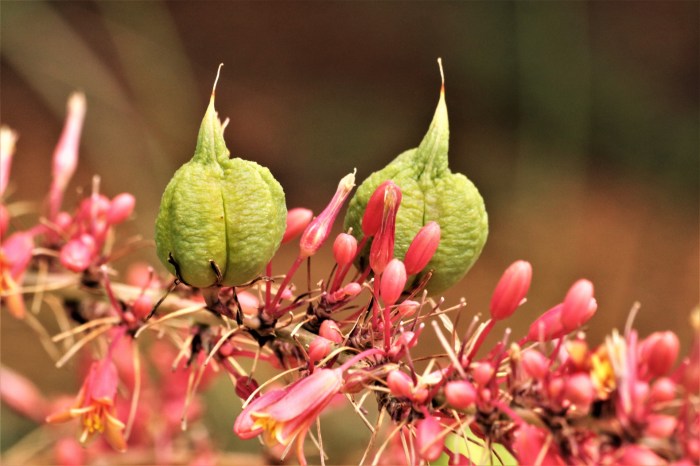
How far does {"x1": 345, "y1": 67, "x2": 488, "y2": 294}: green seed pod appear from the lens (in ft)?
1.86

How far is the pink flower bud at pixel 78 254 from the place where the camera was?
2.29 feet

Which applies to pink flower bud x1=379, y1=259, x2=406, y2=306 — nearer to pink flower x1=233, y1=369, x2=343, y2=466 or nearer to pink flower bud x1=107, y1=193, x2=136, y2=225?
pink flower x1=233, y1=369, x2=343, y2=466

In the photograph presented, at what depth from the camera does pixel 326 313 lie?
1.90 ft

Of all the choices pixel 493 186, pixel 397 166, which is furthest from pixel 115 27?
pixel 397 166

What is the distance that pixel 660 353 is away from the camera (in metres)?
0.45

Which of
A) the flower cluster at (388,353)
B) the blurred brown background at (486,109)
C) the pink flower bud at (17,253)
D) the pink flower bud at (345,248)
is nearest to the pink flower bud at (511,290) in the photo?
the flower cluster at (388,353)

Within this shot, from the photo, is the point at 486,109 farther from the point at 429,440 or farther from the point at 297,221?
the point at 429,440

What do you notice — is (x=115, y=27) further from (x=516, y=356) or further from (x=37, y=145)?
(x=516, y=356)

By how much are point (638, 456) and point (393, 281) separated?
19 centimetres

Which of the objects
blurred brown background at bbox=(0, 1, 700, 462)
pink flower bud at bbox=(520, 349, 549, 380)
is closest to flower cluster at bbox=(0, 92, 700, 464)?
pink flower bud at bbox=(520, 349, 549, 380)

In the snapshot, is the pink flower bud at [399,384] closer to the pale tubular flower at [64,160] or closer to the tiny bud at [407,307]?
the tiny bud at [407,307]

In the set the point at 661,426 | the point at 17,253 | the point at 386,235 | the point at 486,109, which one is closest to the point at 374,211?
the point at 386,235

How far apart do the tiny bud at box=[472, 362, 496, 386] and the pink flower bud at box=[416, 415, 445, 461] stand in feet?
0.13

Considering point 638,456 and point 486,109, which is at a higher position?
point 638,456
